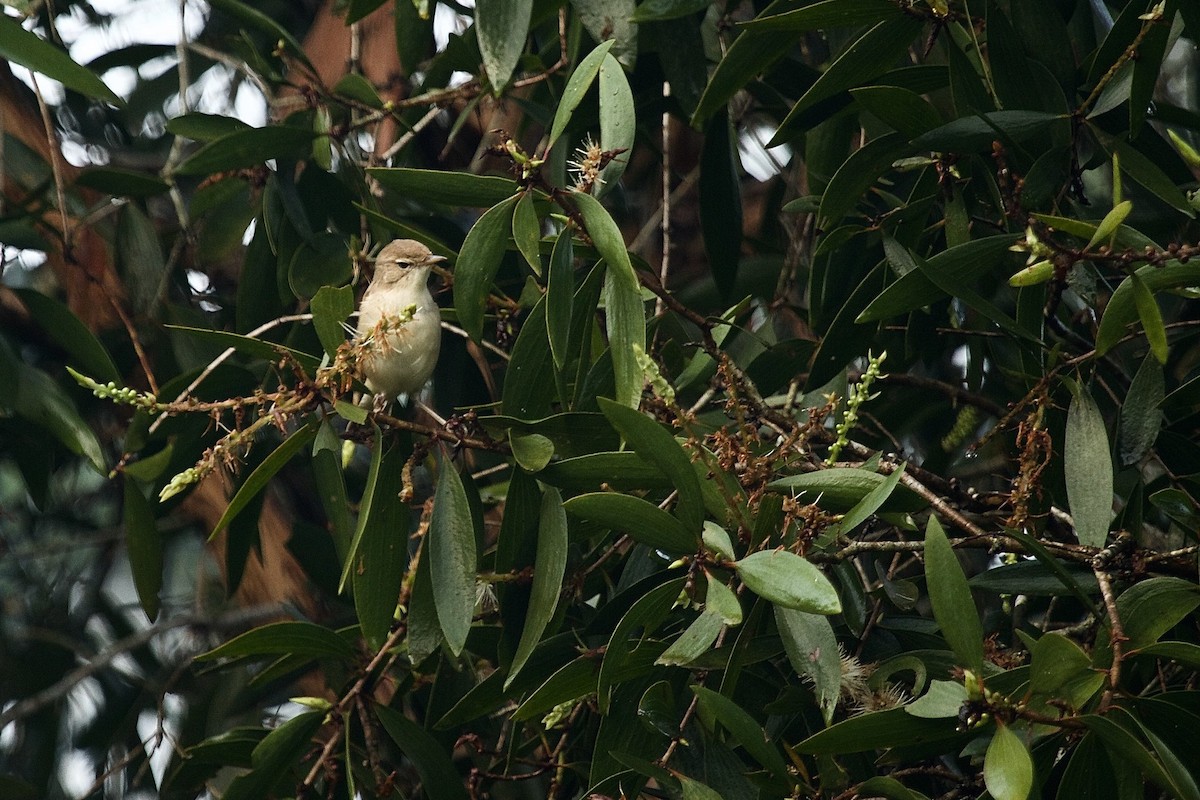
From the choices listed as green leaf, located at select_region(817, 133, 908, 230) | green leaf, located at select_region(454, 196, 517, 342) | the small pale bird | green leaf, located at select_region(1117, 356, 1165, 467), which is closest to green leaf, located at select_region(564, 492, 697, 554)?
green leaf, located at select_region(454, 196, 517, 342)

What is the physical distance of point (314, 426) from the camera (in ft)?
6.85

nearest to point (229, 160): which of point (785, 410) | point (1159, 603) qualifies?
point (785, 410)

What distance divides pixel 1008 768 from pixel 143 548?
2033 mm

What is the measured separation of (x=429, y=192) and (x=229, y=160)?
89 cm

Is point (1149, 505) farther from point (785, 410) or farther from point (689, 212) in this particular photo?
point (689, 212)

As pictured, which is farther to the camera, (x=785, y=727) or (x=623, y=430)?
(x=785, y=727)

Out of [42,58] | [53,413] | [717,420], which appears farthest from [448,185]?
[53,413]

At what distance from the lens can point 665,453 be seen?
1.78 metres

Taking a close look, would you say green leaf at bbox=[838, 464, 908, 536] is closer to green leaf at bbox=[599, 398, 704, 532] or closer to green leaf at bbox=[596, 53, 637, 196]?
green leaf at bbox=[599, 398, 704, 532]

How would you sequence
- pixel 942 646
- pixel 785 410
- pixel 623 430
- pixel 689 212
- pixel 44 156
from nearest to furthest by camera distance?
pixel 623 430 → pixel 942 646 → pixel 785 410 → pixel 44 156 → pixel 689 212

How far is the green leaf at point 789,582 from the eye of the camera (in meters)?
1.57

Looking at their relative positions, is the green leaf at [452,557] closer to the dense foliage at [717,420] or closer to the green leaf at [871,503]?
the dense foliage at [717,420]

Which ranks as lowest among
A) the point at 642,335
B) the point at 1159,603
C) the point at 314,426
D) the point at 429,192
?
the point at 1159,603

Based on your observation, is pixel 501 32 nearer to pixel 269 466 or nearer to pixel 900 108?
pixel 900 108
